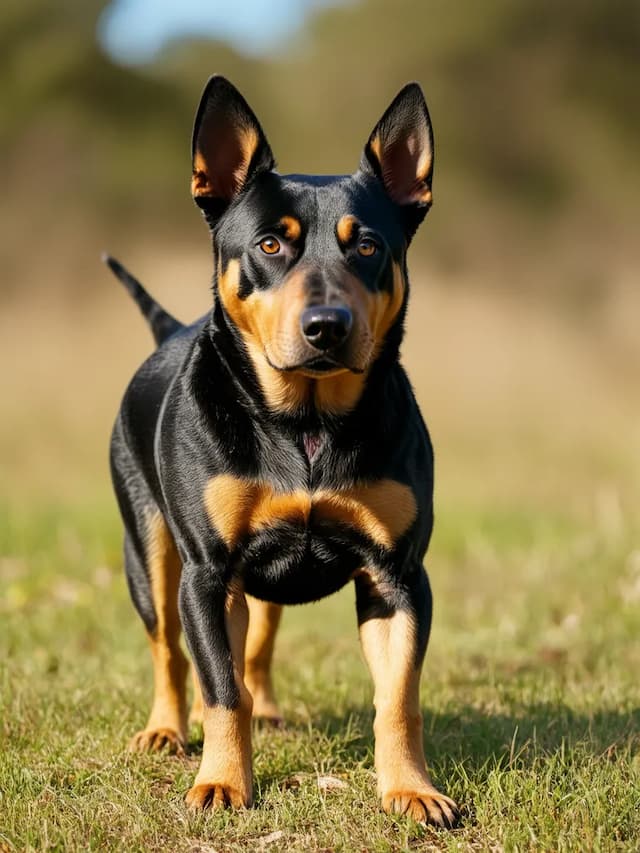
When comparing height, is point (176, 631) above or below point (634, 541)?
above

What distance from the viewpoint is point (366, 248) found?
12.6ft

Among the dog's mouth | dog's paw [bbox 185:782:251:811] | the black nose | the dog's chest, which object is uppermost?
the black nose

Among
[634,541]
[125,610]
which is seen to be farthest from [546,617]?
[125,610]

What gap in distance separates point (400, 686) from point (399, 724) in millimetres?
116

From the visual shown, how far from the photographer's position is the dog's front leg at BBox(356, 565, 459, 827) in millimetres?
3752

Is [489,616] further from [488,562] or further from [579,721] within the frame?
[579,721]

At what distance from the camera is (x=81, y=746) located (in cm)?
443

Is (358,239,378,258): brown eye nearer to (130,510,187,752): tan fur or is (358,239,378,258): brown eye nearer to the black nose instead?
the black nose

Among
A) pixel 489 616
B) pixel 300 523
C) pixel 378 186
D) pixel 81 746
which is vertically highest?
pixel 378 186

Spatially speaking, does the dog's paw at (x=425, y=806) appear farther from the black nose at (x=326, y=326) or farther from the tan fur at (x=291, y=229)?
the tan fur at (x=291, y=229)

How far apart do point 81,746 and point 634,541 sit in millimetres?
5290

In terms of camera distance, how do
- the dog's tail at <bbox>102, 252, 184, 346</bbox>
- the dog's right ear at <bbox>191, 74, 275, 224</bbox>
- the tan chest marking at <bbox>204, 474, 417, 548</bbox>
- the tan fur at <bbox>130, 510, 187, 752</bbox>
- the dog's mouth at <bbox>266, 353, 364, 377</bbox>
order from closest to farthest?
the dog's mouth at <bbox>266, 353, 364, 377</bbox> → the tan chest marking at <bbox>204, 474, 417, 548</bbox> → the dog's right ear at <bbox>191, 74, 275, 224</bbox> → the tan fur at <bbox>130, 510, 187, 752</bbox> → the dog's tail at <bbox>102, 252, 184, 346</bbox>

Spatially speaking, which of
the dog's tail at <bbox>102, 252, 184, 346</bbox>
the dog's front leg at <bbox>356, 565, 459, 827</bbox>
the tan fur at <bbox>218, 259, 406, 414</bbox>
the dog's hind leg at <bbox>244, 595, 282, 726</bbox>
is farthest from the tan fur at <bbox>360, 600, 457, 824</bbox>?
the dog's tail at <bbox>102, 252, 184, 346</bbox>

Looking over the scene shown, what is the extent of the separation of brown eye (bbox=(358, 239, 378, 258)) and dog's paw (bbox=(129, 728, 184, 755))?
6.26 ft
